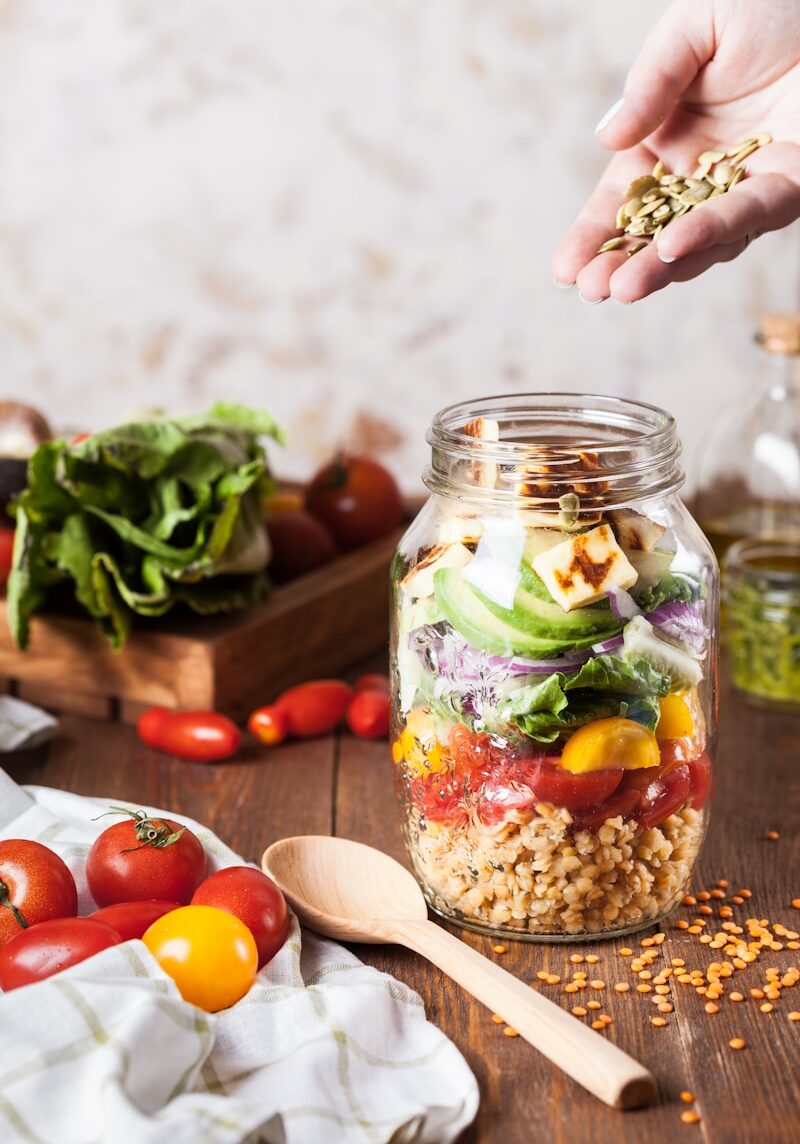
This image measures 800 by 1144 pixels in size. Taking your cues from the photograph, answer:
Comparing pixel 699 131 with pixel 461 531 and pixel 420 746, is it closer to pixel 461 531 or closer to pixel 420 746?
pixel 461 531

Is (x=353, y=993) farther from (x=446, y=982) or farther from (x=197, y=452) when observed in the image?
(x=197, y=452)

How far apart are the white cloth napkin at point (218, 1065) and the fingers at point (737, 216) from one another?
0.68 m

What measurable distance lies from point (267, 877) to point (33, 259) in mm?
1899

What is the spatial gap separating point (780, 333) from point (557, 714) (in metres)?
0.93

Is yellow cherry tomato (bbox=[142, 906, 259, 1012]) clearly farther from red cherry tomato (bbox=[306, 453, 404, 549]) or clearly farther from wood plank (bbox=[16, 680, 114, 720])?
red cherry tomato (bbox=[306, 453, 404, 549])

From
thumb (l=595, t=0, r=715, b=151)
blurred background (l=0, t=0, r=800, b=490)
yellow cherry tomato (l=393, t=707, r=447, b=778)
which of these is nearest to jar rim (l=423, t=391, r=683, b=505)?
yellow cherry tomato (l=393, t=707, r=447, b=778)

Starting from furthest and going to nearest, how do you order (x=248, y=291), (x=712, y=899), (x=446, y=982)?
(x=248, y=291), (x=712, y=899), (x=446, y=982)

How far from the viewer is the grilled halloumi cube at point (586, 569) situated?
1.07m

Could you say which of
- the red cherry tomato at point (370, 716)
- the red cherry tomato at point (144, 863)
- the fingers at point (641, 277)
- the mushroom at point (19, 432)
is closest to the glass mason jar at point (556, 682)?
the fingers at point (641, 277)

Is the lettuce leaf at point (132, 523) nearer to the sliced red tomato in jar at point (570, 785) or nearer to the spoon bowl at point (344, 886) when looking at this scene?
the spoon bowl at point (344, 886)

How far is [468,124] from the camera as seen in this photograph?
95.2 inches

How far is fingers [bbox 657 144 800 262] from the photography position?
117cm

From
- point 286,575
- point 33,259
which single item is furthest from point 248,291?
point 286,575

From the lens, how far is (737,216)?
47.3 inches
